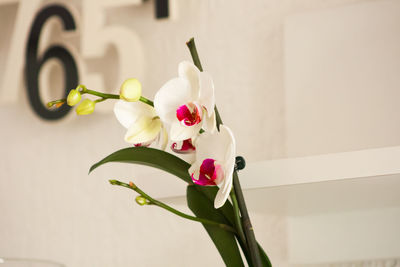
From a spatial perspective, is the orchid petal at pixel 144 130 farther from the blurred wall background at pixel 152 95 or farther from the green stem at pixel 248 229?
the blurred wall background at pixel 152 95

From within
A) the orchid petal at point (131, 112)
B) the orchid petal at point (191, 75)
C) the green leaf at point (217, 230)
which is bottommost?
the green leaf at point (217, 230)

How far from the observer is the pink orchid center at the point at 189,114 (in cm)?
54

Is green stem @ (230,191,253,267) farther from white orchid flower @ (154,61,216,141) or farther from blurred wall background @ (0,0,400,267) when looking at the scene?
blurred wall background @ (0,0,400,267)

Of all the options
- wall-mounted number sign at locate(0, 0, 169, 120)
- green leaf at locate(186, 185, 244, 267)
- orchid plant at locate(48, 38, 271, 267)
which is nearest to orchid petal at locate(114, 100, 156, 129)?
orchid plant at locate(48, 38, 271, 267)

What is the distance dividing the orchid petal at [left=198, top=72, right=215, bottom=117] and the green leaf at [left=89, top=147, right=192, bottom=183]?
9 cm

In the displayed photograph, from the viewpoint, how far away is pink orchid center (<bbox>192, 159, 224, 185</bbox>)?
20.8 inches

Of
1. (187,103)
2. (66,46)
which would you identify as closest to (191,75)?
(187,103)

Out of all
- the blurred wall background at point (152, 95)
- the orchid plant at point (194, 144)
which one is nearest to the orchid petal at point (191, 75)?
the orchid plant at point (194, 144)

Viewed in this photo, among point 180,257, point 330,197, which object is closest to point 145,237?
point 180,257

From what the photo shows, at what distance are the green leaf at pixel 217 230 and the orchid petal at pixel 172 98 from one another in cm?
11

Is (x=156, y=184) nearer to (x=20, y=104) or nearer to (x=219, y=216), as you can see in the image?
(x=219, y=216)

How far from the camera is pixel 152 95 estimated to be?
3.78 feet

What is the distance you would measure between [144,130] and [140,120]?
0.5 inches

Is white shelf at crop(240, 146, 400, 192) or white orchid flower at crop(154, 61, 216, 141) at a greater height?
white orchid flower at crop(154, 61, 216, 141)
